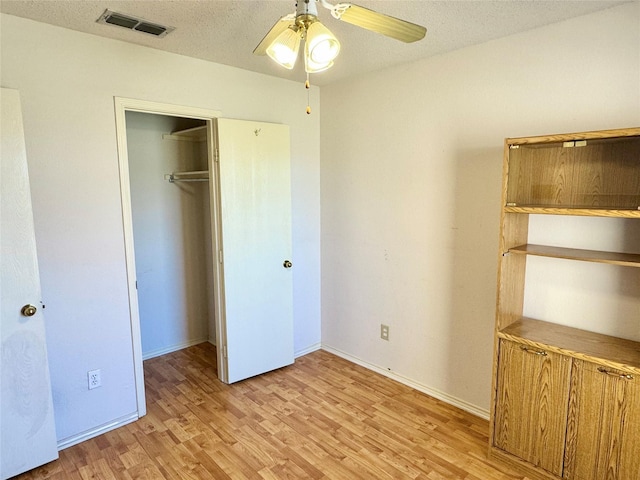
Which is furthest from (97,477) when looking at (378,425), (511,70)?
(511,70)

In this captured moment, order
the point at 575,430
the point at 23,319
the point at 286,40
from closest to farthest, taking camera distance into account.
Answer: the point at 286,40 → the point at 575,430 → the point at 23,319

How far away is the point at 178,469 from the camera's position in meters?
2.27

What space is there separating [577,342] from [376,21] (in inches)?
74.8

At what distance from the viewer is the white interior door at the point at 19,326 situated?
2041 mm

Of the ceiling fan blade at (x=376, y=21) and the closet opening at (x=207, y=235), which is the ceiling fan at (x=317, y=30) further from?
the closet opening at (x=207, y=235)

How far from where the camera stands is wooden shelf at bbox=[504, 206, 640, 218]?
5.91ft

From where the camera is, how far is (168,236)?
12.6 ft

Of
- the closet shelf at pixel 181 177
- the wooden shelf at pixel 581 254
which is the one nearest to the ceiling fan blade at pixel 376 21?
the wooden shelf at pixel 581 254

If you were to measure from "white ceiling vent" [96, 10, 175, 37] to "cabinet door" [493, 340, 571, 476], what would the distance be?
2.71 metres

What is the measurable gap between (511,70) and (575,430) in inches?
81.7

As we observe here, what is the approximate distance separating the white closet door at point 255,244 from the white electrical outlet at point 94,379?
93 cm

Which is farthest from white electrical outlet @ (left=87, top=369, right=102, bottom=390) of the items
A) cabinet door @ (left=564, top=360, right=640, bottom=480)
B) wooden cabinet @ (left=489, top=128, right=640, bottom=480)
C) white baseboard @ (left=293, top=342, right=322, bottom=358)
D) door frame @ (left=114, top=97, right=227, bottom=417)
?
cabinet door @ (left=564, top=360, right=640, bottom=480)

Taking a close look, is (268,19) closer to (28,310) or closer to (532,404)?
(28,310)

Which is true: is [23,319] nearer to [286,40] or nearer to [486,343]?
[286,40]
